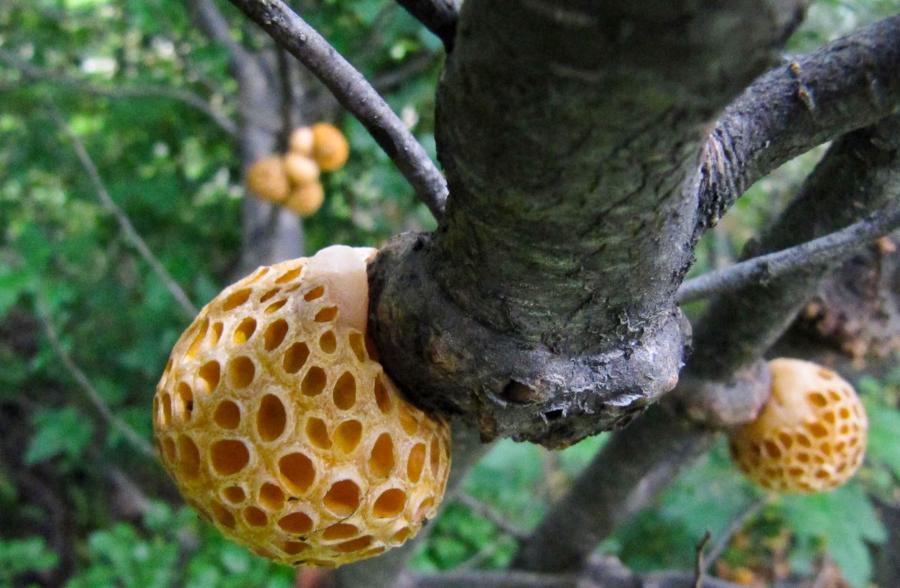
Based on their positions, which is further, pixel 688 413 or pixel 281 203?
pixel 281 203

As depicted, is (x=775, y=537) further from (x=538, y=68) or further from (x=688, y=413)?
(x=538, y=68)

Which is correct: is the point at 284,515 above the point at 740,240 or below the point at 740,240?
above

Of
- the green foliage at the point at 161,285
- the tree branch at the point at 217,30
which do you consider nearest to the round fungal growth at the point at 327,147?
the green foliage at the point at 161,285

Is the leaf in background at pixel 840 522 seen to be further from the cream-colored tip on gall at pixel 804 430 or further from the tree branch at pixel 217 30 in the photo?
the tree branch at pixel 217 30

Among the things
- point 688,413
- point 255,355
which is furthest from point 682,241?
point 688,413

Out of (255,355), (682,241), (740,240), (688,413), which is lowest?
(740,240)

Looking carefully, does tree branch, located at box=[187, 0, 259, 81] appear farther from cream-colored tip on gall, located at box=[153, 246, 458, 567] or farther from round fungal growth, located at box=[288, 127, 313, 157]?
cream-colored tip on gall, located at box=[153, 246, 458, 567]
